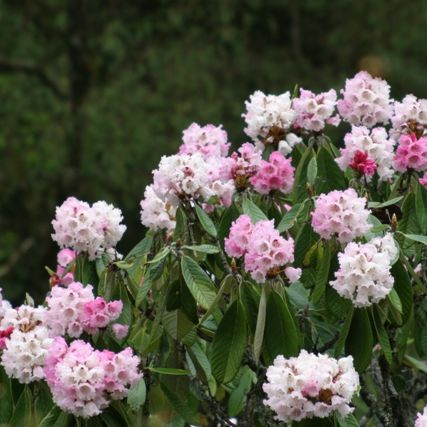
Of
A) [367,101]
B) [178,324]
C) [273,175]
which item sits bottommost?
[178,324]

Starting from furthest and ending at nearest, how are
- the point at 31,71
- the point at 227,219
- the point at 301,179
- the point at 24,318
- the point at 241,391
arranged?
the point at 31,71, the point at 241,391, the point at 301,179, the point at 227,219, the point at 24,318

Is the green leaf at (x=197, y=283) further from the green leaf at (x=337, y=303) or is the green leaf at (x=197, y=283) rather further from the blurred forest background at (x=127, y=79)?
the blurred forest background at (x=127, y=79)

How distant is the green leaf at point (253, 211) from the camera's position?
2.44m

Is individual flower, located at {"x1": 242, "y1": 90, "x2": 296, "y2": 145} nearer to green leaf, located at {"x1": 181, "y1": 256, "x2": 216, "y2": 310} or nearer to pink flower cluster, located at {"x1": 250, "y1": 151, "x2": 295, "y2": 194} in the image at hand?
pink flower cluster, located at {"x1": 250, "y1": 151, "x2": 295, "y2": 194}

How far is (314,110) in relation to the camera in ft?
8.97

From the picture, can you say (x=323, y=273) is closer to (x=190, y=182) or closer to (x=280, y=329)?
(x=280, y=329)

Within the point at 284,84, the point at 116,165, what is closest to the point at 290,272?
the point at 116,165

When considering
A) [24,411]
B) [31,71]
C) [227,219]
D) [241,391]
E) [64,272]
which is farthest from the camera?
[31,71]

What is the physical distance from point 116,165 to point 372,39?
3.06m

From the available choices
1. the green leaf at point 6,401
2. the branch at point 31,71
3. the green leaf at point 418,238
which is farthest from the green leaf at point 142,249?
the branch at point 31,71

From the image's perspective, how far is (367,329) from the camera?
221 centimetres

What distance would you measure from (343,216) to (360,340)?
238mm

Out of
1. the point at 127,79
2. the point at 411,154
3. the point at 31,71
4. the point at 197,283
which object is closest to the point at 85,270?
the point at 197,283

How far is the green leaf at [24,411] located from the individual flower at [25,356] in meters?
0.04
